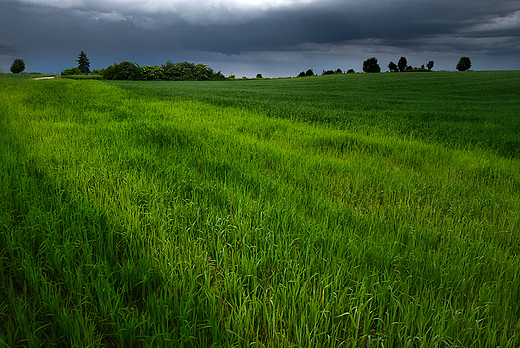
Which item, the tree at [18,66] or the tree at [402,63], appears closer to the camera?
the tree at [18,66]

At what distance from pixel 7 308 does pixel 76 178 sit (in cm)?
237

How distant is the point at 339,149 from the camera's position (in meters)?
6.86

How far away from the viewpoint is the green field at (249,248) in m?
1.82

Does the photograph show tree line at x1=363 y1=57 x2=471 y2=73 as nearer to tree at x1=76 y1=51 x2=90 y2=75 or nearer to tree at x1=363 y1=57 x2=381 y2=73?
tree at x1=363 y1=57 x2=381 y2=73

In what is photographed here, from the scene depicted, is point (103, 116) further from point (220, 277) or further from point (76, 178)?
point (220, 277)

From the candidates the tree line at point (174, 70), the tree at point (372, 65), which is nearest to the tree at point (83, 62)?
the tree line at point (174, 70)

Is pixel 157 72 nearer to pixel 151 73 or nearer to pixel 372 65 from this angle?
pixel 151 73

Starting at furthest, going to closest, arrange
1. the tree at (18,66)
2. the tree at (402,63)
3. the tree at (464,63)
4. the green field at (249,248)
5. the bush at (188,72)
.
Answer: the tree at (464,63), the tree at (402,63), the bush at (188,72), the tree at (18,66), the green field at (249,248)

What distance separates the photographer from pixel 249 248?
8.33 ft

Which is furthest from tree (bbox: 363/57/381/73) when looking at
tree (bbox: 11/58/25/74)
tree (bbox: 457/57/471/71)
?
tree (bbox: 11/58/25/74)

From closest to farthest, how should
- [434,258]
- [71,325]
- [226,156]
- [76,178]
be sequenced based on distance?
[71,325] → [434,258] → [76,178] → [226,156]

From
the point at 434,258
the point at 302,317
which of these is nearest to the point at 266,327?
the point at 302,317

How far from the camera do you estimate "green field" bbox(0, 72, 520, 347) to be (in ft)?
5.98

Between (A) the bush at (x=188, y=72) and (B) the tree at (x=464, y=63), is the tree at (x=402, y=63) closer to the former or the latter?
(B) the tree at (x=464, y=63)
